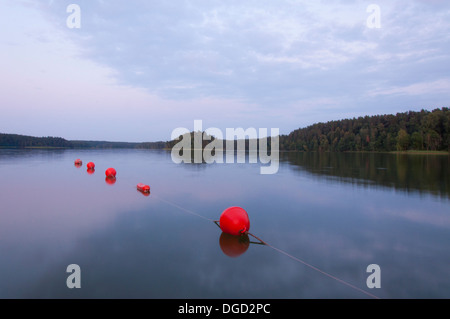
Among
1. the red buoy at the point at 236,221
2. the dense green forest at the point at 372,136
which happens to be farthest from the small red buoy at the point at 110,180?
the dense green forest at the point at 372,136

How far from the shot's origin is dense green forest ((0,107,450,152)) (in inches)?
3066

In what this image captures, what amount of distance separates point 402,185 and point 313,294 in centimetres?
1733

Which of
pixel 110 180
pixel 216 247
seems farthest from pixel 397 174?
pixel 110 180

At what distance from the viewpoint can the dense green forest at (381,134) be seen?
77688 millimetres

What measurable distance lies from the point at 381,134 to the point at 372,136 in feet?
11.5

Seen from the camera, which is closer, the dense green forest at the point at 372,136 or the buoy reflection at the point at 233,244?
the buoy reflection at the point at 233,244

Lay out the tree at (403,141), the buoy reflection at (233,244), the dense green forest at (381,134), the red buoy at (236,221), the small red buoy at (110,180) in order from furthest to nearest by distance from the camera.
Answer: the tree at (403,141) < the dense green forest at (381,134) < the small red buoy at (110,180) < the red buoy at (236,221) < the buoy reflection at (233,244)

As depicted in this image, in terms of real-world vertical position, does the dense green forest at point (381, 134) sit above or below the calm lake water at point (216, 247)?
above

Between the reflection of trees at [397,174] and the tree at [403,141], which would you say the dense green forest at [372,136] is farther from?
the reflection of trees at [397,174]

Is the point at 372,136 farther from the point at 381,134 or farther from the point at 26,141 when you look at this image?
the point at 26,141

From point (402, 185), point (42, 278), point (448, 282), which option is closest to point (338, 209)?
point (448, 282)

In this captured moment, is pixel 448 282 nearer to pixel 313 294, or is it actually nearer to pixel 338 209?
pixel 313 294

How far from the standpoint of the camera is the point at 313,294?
5.18 metres
